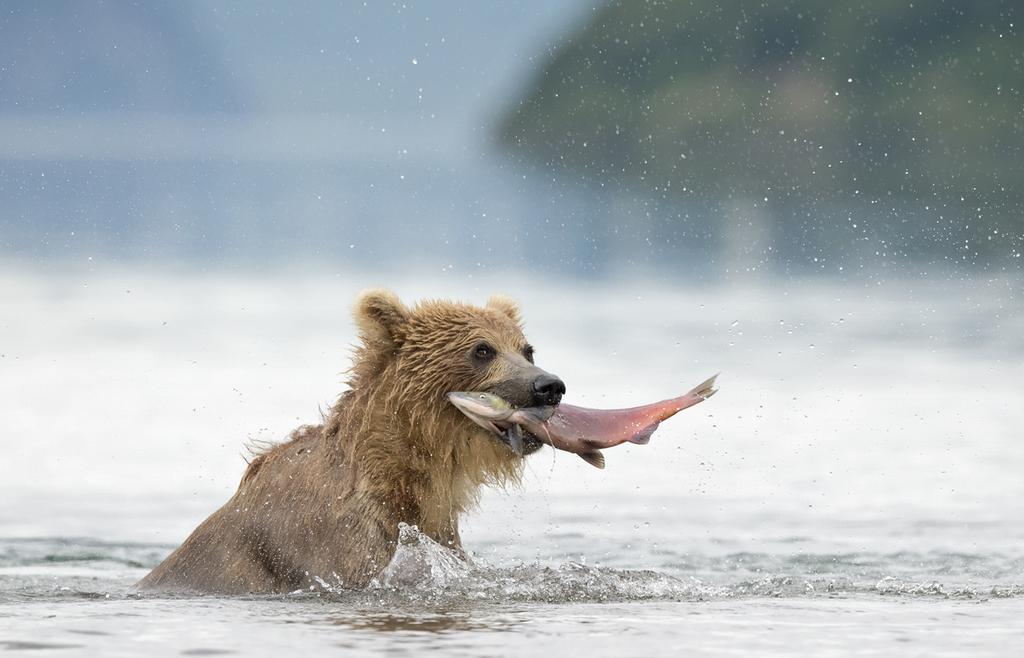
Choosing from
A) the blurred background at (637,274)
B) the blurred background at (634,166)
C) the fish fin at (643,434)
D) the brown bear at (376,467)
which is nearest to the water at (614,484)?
the blurred background at (637,274)

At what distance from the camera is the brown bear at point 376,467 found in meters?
8.92

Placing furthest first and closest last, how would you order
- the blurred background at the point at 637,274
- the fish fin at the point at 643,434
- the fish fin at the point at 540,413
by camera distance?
1. the blurred background at the point at 637,274
2. the fish fin at the point at 540,413
3. the fish fin at the point at 643,434

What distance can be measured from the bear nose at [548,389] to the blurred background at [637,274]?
34.4 inches

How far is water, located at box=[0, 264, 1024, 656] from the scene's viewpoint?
8039 mm

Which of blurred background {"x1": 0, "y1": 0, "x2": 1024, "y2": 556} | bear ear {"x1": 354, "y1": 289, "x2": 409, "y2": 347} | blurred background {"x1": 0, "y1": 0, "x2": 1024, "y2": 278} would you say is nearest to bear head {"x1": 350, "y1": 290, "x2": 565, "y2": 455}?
bear ear {"x1": 354, "y1": 289, "x2": 409, "y2": 347}

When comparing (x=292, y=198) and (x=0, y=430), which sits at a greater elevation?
(x=292, y=198)

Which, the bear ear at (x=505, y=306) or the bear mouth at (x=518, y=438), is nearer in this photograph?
the bear mouth at (x=518, y=438)

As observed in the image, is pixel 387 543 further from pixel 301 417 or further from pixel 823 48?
pixel 823 48

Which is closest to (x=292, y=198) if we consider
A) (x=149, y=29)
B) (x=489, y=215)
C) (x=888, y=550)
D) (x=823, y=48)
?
(x=489, y=215)

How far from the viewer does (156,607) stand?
27.8 feet

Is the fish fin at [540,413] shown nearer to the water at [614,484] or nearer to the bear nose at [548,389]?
the bear nose at [548,389]

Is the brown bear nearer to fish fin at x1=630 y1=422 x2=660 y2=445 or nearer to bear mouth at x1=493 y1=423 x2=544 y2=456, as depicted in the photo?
bear mouth at x1=493 y1=423 x2=544 y2=456

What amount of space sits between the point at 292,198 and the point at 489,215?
8494mm

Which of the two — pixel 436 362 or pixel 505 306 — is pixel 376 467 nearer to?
pixel 436 362
